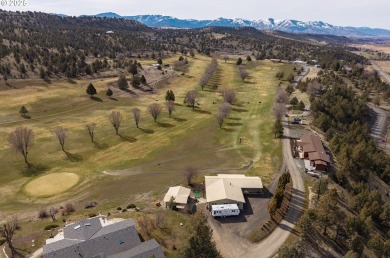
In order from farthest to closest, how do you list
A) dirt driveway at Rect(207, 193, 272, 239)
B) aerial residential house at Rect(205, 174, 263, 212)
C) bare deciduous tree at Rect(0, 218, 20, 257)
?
aerial residential house at Rect(205, 174, 263, 212)
dirt driveway at Rect(207, 193, 272, 239)
bare deciduous tree at Rect(0, 218, 20, 257)

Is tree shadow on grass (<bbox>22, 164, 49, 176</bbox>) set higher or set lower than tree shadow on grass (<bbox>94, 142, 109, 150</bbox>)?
higher

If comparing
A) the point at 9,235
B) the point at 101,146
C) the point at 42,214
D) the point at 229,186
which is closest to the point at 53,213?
the point at 42,214

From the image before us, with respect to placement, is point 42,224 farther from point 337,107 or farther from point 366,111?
point 366,111

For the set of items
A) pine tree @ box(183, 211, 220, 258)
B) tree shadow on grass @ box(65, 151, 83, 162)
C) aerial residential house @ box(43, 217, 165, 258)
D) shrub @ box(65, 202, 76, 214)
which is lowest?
tree shadow on grass @ box(65, 151, 83, 162)

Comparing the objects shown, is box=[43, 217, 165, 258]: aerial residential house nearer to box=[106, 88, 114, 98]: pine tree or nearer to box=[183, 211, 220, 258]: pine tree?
box=[183, 211, 220, 258]: pine tree

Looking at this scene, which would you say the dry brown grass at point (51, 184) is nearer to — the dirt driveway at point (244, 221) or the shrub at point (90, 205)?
the shrub at point (90, 205)

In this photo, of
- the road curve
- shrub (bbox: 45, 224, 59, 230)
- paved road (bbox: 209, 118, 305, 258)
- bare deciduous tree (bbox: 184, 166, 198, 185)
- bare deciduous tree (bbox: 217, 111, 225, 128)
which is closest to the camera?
paved road (bbox: 209, 118, 305, 258)

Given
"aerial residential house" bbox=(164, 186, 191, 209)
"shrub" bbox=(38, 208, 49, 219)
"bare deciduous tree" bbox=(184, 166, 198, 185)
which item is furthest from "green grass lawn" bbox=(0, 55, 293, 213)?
"aerial residential house" bbox=(164, 186, 191, 209)

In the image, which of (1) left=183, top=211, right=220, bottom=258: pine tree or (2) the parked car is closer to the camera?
(1) left=183, top=211, right=220, bottom=258: pine tree
